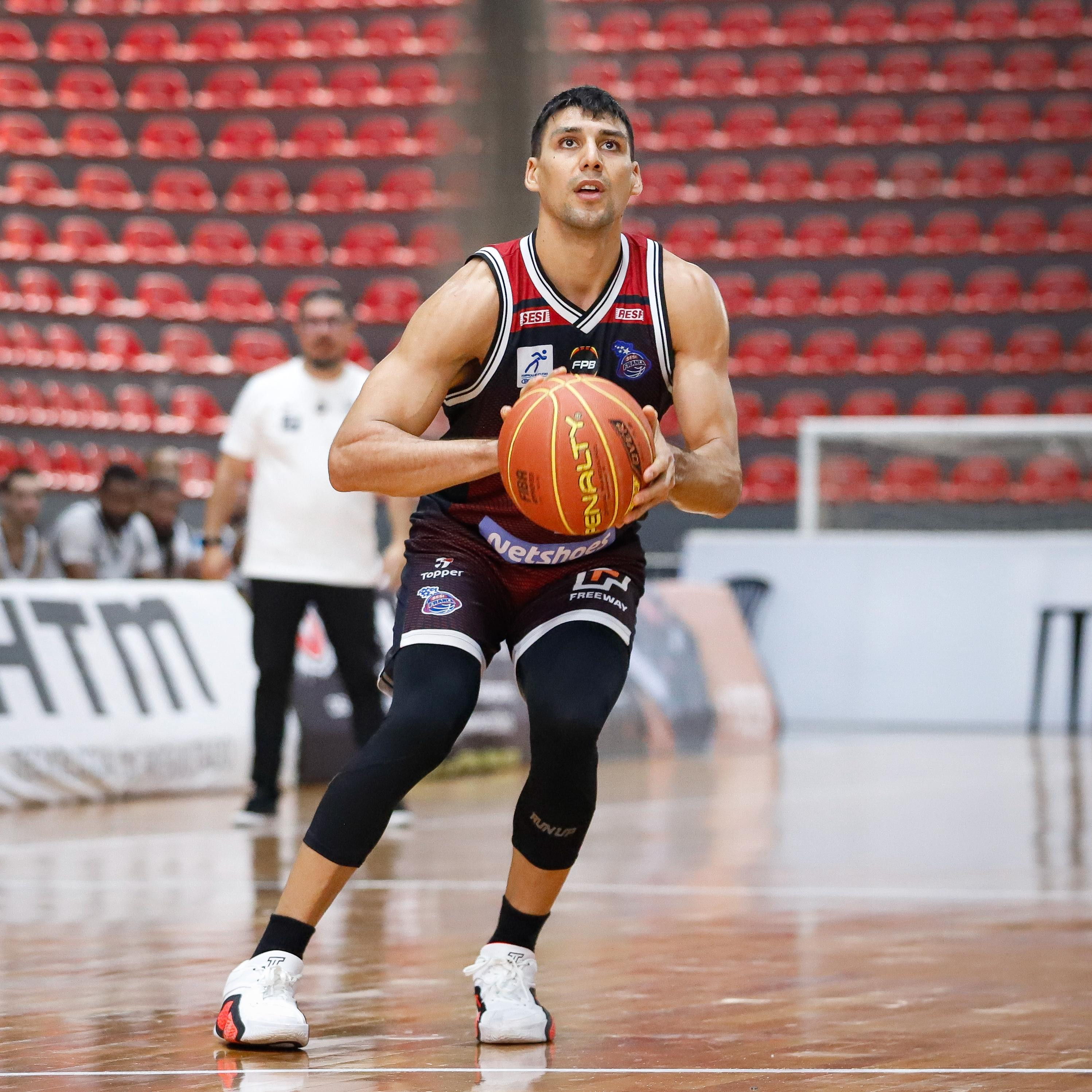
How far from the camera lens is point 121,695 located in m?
8.61

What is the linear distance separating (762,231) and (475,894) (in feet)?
54.5

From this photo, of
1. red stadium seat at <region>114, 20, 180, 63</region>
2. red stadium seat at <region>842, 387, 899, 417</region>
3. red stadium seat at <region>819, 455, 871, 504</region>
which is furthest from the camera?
red stadium seat at <region>114, 20, 180, 63</region>

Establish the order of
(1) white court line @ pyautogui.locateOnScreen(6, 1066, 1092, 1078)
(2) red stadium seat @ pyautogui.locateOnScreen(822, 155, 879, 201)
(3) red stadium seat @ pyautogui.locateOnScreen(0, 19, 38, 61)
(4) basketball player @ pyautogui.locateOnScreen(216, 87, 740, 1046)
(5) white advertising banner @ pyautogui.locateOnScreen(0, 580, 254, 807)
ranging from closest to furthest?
(1) white court line @ pyautogui.locateOnScreen(6, 1066, 1092, 1078)
(4) basketball player @ pyautogui.locateOnScreen(216, 87, 740, 1046)
(5) white advertising banner @ pyautogui.locateOnScreen(0, 580, 254, 807)
(2) red stadium seat @ pyautogui.locateOnScreen(822, 155, 879, 201)
(3) red stadium seat @ pyautogui.locateOnScreen(0, 19, 38, 61)

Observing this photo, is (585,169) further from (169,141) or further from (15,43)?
(15,43)

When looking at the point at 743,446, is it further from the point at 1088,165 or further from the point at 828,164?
the point at 1088,165

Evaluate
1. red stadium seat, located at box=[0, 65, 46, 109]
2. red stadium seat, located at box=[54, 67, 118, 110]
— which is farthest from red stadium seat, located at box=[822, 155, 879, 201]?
red stadium seat, located at box=[0, 65, 46, 109]

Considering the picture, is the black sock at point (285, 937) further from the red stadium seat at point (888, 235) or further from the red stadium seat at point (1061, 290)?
the red stadium seat at point (888, 235)

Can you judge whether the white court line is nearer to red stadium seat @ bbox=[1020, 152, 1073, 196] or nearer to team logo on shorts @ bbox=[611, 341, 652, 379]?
team logo on shorts @ bbox=[611, 341, 652, 379]

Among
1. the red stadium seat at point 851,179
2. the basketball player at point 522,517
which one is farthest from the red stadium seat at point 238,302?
the basketball player at point 522,517

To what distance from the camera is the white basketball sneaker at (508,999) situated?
3.39 metres

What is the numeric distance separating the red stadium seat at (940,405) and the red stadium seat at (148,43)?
10673 mm

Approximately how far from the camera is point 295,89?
23.2 metres

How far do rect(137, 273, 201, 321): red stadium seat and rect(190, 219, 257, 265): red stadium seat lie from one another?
0.48 meters

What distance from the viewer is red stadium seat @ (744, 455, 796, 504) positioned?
763 inches
